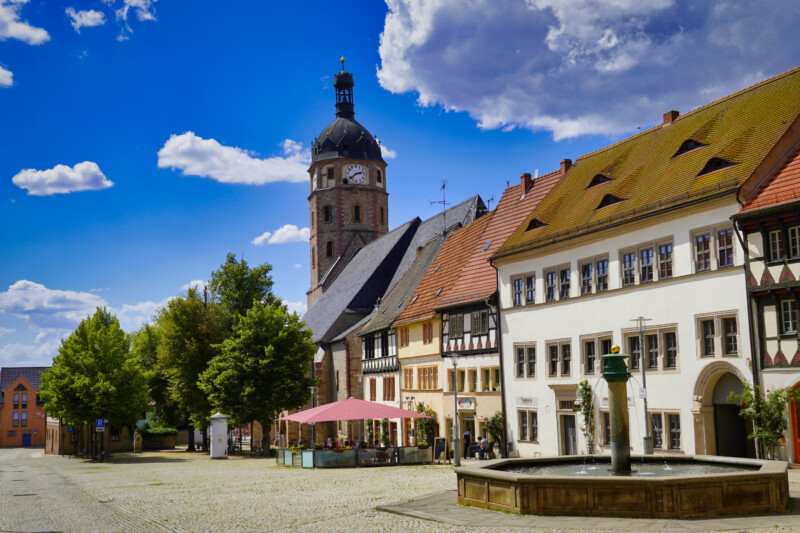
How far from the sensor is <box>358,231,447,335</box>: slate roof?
52656 millimetres

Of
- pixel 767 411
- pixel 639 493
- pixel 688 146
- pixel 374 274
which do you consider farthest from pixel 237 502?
pixel 374 274

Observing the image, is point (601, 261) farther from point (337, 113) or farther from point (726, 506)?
point (337, 113)

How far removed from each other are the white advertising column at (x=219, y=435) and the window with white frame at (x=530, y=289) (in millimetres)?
20075

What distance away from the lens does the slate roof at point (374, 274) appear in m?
67.2

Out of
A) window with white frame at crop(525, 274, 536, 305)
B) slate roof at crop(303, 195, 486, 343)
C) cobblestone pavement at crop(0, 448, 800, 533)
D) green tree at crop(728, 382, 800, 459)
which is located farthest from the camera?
slate roof at crop(303, 195, 486, 343)

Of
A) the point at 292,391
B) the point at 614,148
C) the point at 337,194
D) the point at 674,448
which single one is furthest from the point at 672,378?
the point at 337,194

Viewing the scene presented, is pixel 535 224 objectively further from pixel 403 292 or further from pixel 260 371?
pixel 260 371

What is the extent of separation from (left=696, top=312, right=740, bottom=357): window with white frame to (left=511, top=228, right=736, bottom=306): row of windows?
1.53m

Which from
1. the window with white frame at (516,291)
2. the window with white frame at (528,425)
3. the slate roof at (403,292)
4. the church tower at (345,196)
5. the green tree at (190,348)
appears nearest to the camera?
the window with white frame at (528,425)

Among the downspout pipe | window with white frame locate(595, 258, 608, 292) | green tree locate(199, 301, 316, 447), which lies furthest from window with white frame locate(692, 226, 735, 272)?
green tree locate(199, 301, 316, 447)

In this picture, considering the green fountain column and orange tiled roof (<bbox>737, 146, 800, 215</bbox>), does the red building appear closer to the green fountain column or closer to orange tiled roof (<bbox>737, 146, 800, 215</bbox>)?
orange tiled roof (<bbox>737, 146, 800, 215</bbox>)

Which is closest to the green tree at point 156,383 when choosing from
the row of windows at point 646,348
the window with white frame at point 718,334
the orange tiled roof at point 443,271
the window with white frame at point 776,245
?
the orange tiled roof at point 443,271

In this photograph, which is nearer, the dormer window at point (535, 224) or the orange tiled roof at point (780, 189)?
the orange tiled roof at point (780, 189)

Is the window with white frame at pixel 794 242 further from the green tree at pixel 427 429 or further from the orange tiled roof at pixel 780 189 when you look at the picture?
the green tree at pixel 427 429
